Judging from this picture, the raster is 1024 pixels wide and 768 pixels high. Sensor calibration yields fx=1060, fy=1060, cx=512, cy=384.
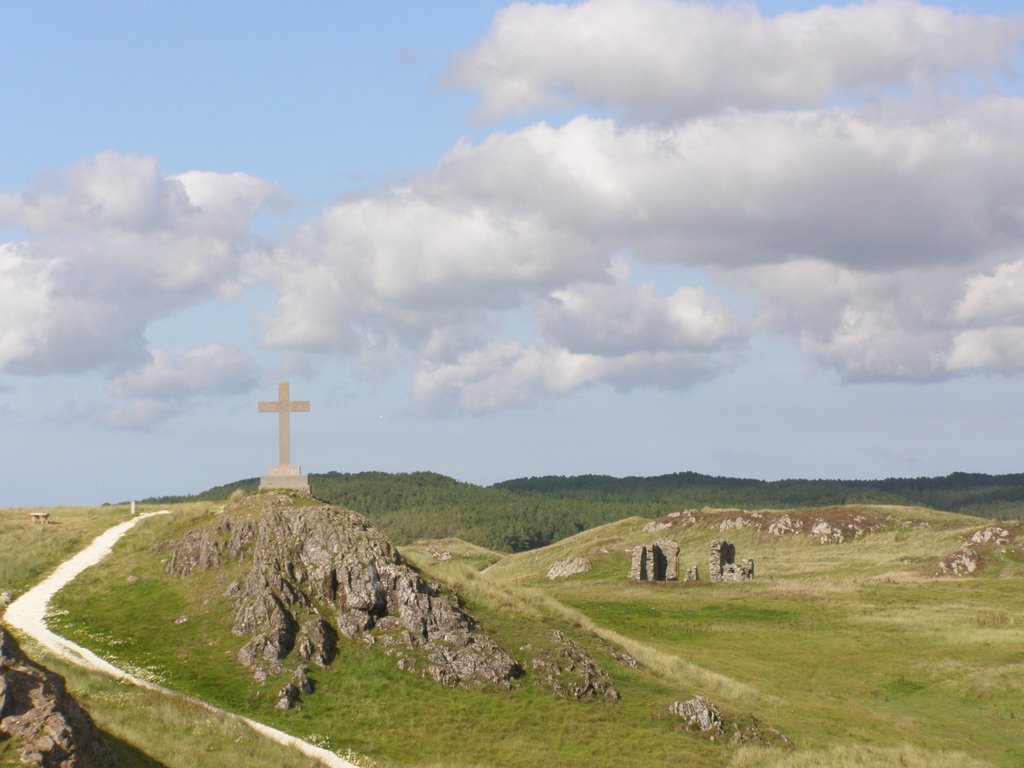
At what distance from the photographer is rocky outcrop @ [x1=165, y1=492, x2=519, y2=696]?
44031mm

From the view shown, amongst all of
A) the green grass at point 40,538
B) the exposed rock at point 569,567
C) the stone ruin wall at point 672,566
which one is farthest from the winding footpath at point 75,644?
the exposed rock at point 569,567

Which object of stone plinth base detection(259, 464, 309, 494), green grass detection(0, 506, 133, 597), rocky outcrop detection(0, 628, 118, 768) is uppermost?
stone plinth base detection(259, 464, 309, 494)

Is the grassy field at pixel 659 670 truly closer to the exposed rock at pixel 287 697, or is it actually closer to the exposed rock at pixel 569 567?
the exposed rock at pixel 287 697

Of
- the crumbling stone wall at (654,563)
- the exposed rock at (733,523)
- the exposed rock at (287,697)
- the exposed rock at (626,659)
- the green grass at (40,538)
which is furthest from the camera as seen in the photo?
the exposed rock at (733,523)

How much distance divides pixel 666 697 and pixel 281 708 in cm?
1666

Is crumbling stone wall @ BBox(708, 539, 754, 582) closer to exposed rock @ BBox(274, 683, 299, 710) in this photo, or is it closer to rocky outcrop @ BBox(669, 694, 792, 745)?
rocky outcrop @ BBox(669, 694, 792, 745)

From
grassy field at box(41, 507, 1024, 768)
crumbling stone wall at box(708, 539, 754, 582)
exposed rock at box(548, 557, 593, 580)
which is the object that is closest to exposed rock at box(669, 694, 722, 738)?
grassy field at box(41, 507, 1024, 768)

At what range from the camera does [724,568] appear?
93.4m

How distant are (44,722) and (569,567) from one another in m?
82.7

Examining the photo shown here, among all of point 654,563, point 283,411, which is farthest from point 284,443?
point 654,563

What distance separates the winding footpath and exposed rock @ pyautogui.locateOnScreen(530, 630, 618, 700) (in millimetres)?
11920

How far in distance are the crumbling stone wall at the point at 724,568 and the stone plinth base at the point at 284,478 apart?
150 feet

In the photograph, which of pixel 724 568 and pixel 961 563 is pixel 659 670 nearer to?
pixel 724 568

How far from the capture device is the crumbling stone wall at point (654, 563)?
93.2 metres
